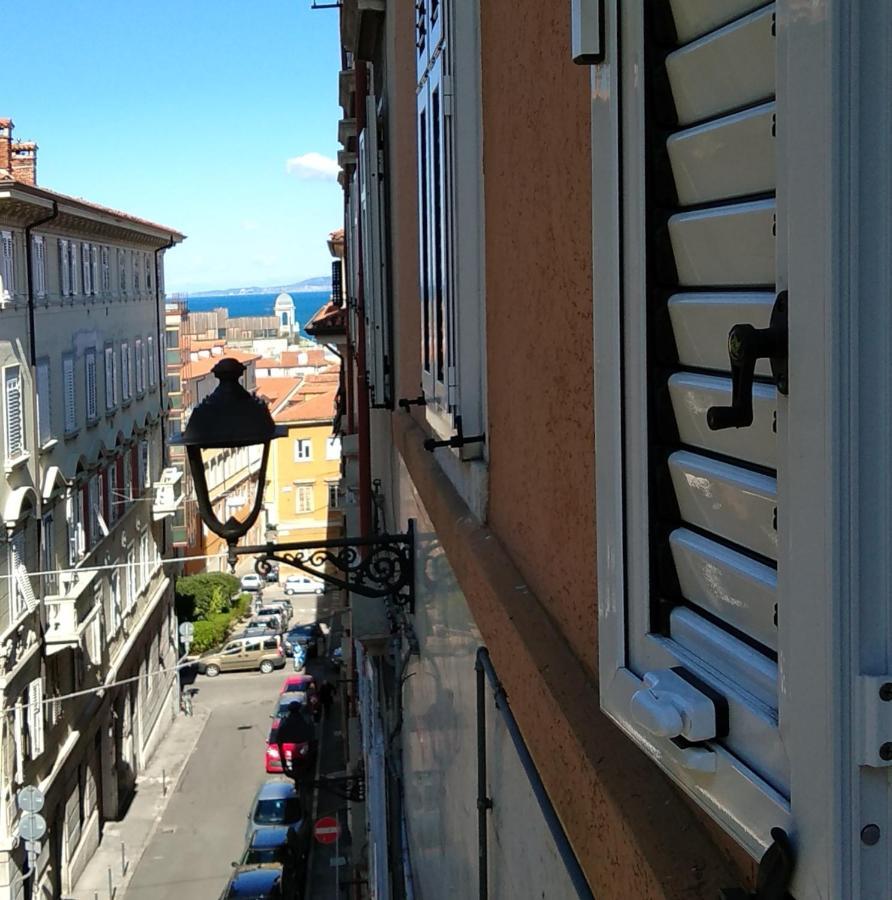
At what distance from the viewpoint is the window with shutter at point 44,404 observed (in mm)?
20172

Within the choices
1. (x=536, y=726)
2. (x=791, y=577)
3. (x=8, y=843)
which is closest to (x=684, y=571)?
(x=791, y=577)

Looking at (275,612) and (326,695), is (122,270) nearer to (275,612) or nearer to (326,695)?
(326,695)

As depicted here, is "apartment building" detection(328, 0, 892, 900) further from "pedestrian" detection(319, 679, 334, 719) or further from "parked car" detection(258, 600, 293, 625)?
"parked car" detection(258, 600, 293, 625)

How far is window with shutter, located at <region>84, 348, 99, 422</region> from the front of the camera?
24.0m

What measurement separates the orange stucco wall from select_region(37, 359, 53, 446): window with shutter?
18.3 m

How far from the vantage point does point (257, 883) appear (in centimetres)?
1730

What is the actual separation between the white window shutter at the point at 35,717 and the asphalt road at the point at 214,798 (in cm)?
300

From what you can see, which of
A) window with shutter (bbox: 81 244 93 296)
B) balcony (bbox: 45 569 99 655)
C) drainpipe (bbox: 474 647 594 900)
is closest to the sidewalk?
balcony (bbox: 45 569 99 655)

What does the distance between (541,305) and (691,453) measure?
3.36ft

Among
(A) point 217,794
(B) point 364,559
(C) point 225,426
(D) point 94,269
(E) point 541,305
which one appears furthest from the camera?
(D) point 94,269

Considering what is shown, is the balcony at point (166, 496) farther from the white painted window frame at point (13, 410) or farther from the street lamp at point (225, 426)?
the street lamp at point (225, 426)

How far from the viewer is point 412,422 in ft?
18.9

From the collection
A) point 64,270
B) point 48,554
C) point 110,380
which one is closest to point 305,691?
point 110,380

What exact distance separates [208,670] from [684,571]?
3600 cm
